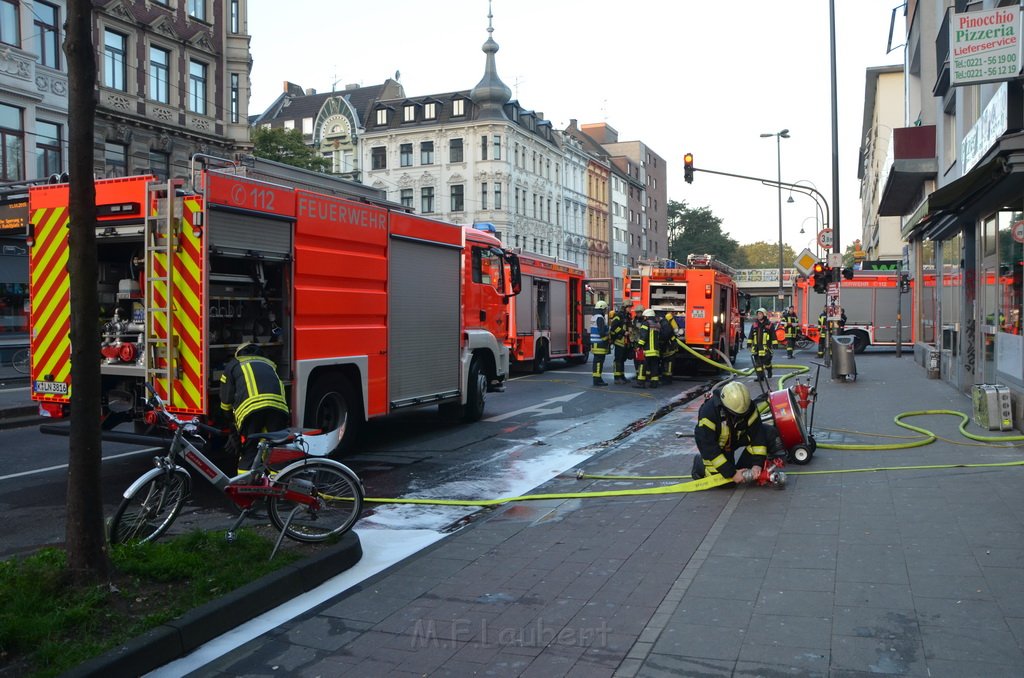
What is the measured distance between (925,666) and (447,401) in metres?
8.49

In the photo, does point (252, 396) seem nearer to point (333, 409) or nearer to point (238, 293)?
point (238, 293)

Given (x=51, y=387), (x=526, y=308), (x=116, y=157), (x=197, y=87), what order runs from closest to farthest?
(x=51, y=387) → (x=526, y=308) → (x=116, y=157) → (x=197, y=87)

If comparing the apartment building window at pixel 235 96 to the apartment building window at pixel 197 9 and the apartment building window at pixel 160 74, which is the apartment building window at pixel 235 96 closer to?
the apartment building window at pixel 197 9

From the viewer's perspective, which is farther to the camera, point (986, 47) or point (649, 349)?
point (649, 349)

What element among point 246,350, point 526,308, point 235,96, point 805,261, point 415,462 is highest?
point 235,96

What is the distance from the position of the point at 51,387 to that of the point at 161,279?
1917mm

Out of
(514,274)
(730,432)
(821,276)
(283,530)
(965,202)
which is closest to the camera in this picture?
(283,530)

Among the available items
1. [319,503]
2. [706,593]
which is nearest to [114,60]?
[319,503]

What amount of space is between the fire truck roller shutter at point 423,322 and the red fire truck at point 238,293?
25mm

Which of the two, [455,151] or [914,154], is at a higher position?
[455,151]

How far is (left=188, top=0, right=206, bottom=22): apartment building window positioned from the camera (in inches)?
1315

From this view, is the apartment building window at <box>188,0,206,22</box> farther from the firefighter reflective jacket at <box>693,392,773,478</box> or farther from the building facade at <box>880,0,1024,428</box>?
the firefighter reflective jacket at <box>693,392,773,478</box>

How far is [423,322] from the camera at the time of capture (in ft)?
36.5

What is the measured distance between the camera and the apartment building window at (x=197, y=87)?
3300 centimetres
